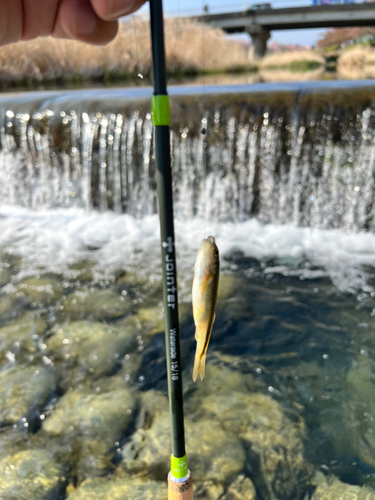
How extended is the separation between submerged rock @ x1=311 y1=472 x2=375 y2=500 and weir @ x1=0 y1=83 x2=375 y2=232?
417 centimetres

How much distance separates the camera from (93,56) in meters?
14.3

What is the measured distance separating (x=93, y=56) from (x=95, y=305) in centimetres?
1281

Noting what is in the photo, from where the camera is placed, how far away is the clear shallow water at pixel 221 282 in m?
2.51

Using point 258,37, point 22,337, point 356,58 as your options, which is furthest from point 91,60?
point 258,37

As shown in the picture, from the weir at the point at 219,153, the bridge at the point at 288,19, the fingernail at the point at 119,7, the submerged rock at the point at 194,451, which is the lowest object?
the submerged rock at the point at 194,451

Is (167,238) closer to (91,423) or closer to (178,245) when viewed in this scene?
(91,423)

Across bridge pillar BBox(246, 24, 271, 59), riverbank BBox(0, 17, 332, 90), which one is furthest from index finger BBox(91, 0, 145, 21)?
bridge pillar BBox(246, 24, 271, 59)

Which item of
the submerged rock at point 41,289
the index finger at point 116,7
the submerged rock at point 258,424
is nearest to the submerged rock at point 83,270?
the submerged rock at point 41,289

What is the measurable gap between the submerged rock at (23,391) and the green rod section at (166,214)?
1.55 m

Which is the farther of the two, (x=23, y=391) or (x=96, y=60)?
(x=96, y=60)

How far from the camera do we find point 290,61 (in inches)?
832

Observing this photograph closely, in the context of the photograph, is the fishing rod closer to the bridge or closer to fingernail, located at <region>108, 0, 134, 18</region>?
fingernail, located at <region>108, 0, 134, 18</region>

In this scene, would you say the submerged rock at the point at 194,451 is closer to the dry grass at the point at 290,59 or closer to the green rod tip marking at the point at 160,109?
the green rod tip marking at the point at 160,109

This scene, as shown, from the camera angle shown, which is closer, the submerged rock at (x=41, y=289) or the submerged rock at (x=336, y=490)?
the submerged rock at (x=336, y=490)
